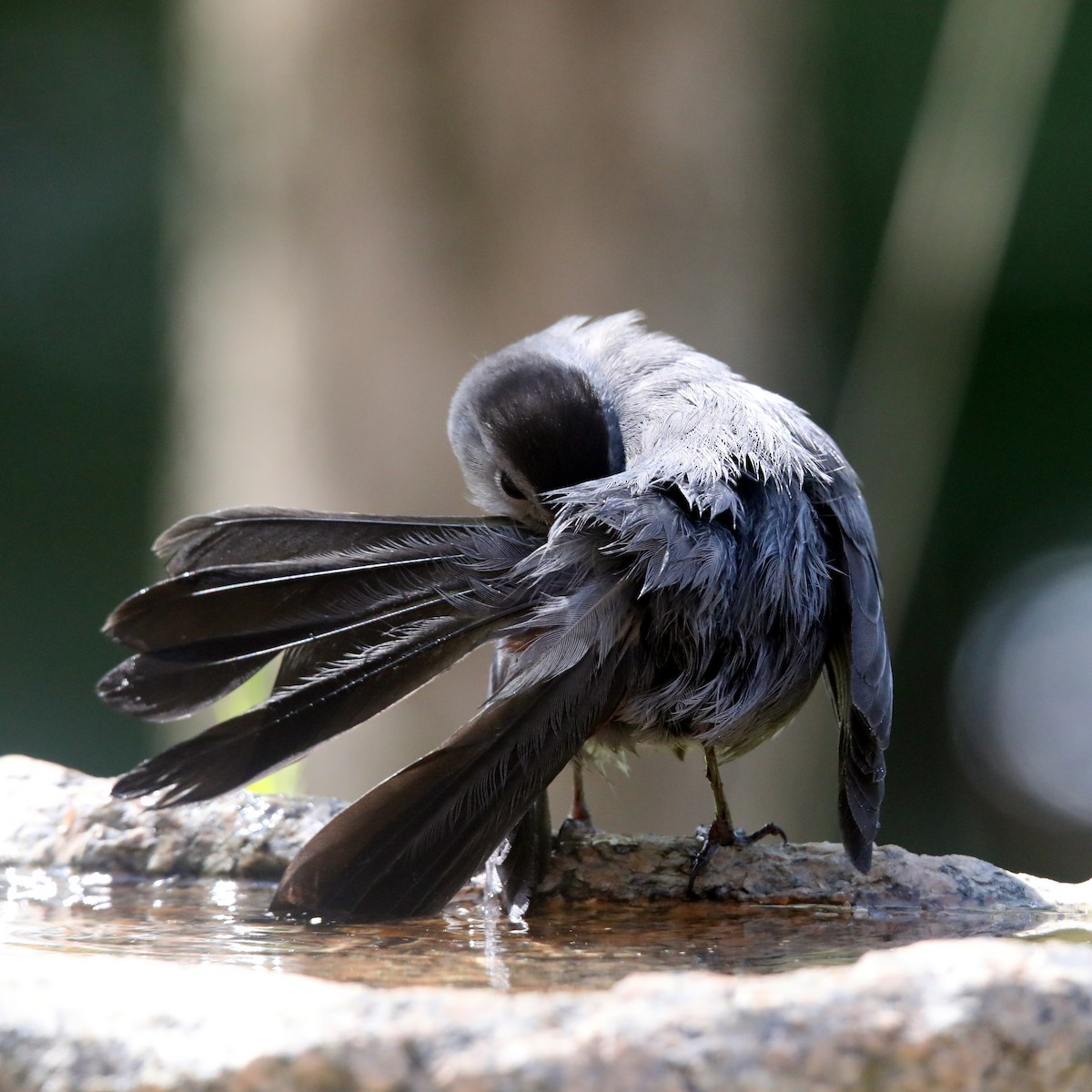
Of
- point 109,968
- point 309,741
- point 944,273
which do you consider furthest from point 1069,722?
point 109,968

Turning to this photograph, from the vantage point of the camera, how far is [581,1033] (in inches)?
42.6

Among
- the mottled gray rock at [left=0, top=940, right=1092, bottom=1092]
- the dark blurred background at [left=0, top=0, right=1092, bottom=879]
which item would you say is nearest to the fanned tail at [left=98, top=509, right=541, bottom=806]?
the mottled gray rock at [left=0, top=940, right=1092, bottom=1092]

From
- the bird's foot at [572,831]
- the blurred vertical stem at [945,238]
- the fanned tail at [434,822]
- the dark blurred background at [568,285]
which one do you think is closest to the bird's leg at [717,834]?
the bird's foot at [572,831]

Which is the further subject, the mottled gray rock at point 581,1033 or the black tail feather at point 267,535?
the black tail feather at point 267,535

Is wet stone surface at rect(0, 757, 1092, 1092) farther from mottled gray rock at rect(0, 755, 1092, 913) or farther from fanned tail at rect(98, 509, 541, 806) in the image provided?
mottled gray rock at rect(0, 755, 1092, 913)

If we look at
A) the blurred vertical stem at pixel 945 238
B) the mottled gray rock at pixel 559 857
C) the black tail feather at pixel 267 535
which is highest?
the blurred vertical stem at pixel 945 238

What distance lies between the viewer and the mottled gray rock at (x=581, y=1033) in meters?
1.06

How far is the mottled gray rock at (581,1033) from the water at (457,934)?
1.17 feet

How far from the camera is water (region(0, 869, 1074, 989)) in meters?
1.65

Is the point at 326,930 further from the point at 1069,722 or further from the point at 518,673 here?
the point at 1069,722

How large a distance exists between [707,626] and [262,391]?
8.63 ft

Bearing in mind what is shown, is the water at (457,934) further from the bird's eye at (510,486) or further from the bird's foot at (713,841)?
the bird's eye at (510,486)

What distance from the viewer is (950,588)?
5.68m

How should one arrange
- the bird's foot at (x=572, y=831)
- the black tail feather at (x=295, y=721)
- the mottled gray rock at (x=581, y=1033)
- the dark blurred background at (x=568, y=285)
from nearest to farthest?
the mottled gray rock at (x=581, y=1033) < the black tail feather at (x=295, y=721) < the bird's foot at (x=572, y=831) < the dark blurred background at (x=568, y=285)
